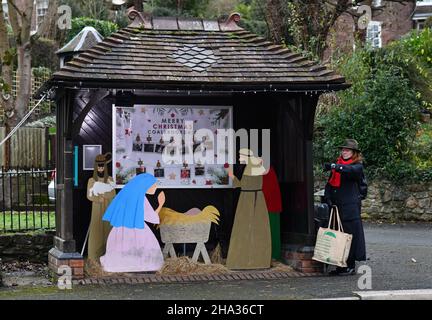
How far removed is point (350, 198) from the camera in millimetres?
10969

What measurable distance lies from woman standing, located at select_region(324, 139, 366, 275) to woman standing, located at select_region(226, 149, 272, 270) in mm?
1008

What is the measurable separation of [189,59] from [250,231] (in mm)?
2602

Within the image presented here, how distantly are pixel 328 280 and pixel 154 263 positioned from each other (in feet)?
7.94

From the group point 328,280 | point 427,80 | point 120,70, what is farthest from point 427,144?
point 120,70

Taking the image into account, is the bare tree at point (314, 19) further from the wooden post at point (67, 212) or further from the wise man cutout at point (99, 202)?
the wooden post at point (67, 212)

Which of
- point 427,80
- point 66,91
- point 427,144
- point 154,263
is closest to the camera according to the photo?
point 66,91

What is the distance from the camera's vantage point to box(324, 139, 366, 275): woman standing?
1090 cm

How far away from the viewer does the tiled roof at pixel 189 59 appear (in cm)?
1032

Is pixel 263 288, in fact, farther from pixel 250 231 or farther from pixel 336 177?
pixel 336 177

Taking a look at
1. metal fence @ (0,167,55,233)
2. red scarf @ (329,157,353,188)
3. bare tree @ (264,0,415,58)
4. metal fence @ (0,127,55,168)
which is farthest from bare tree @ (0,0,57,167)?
red scarf @ (329,157,353,188)

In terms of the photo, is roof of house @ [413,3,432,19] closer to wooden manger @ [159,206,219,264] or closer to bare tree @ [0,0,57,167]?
bare tree @ [0,0,57,167]

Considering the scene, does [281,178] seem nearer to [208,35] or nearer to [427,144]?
[208,35]

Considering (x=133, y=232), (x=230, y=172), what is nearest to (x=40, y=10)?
(x=230, y=172)

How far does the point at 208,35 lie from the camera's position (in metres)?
11.8
